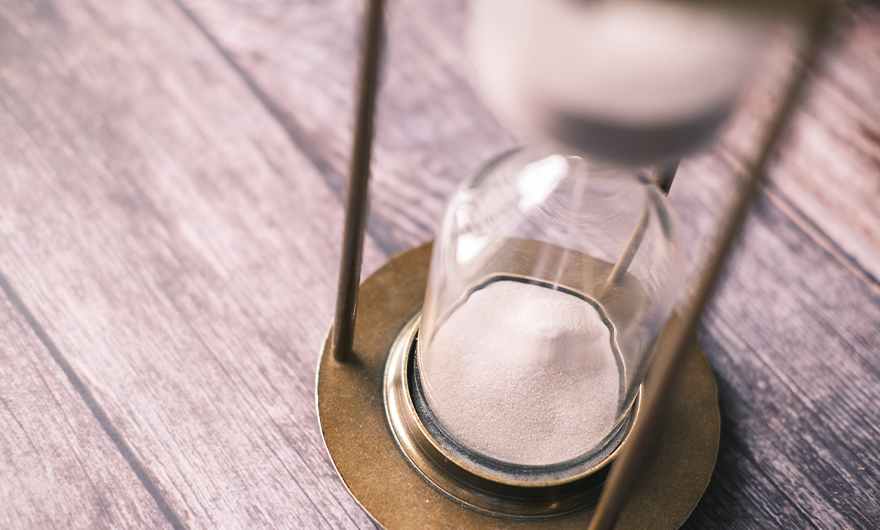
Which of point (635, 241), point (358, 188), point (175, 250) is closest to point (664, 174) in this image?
point (635, 241)

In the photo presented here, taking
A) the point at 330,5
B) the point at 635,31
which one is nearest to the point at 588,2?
the point at 635,31

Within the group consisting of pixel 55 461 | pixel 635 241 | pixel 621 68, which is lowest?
pixel 55 461

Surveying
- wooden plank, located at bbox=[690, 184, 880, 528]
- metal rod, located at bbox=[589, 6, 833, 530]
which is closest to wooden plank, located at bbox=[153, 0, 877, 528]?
wooden plank, located at bbox=[690, 184, 880, 528]

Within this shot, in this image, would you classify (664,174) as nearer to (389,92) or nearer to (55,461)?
(389,92)

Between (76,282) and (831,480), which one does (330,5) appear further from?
(831,480)

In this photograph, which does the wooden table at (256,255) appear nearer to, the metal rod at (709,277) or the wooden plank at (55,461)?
the wooden plank at (55,461)

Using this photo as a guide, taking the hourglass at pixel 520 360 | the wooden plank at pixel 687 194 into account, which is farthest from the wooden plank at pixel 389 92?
the hourglass at pixel 520 360
